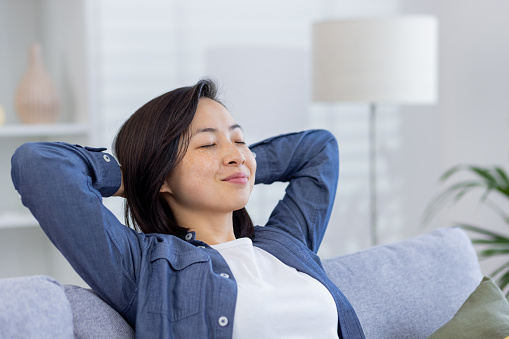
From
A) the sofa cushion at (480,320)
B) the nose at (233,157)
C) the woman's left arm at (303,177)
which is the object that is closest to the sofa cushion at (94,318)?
the nose at (233,157)

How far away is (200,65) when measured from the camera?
3254 mm

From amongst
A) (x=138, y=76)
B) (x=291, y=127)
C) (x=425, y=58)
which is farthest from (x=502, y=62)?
(x=138, y=76)

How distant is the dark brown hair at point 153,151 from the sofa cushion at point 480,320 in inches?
24.7

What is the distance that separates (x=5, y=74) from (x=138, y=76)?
642mm

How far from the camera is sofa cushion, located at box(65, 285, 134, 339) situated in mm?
1219

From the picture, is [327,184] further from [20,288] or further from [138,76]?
[138,76]

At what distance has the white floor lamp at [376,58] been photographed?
2.67m

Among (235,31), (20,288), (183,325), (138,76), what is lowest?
(183,325)

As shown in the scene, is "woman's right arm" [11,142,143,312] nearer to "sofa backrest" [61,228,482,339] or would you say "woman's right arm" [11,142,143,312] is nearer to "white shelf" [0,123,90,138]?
"sofa backrest" [61,228,482,339]

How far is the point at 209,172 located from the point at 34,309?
0.47 metres

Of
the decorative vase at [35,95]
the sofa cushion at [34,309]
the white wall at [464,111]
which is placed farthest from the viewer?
the white wall at [464,111]

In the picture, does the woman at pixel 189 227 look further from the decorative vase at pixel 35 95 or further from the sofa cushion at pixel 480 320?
the decorative vase at pixel 35 95

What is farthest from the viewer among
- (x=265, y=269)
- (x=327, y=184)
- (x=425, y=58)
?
(x=425, y=58)

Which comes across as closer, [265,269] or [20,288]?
[20,288]
